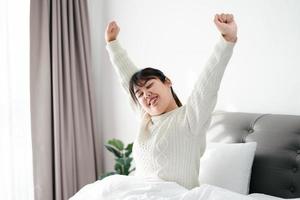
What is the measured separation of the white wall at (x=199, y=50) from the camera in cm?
201

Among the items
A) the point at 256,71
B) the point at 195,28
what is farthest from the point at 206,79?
the point at 195,28

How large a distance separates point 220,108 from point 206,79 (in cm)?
94

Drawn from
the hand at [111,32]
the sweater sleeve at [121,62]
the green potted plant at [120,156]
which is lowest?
the green potted plant at [120,156]

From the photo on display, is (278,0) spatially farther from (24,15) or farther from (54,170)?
(54,170)

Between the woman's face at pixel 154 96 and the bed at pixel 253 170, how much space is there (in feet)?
1.07

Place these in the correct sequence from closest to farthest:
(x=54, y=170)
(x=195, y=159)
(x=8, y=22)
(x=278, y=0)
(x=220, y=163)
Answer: (x=195, y=159) < (x=220, y=163) < (x=278, y=0) < (x=8, y=22) < (x=54, y=170)

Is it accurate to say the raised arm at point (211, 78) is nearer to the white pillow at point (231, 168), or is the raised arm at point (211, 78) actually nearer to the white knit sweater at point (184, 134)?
the white knit sweater at point (184, 134)

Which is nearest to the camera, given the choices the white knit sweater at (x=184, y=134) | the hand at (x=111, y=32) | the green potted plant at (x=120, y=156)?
the white knit sweater at (x=184, y=134)

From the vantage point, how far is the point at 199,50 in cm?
242

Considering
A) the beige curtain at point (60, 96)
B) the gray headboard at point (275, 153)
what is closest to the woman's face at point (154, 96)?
the gray headboard at point (275, 153)

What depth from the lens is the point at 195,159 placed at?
1.55m

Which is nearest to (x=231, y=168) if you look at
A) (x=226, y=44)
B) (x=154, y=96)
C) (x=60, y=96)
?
(x=154, y=96)

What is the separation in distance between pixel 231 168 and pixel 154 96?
57cm

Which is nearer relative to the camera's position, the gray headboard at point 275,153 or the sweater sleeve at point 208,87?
the sweater sleeve at point 208,87
